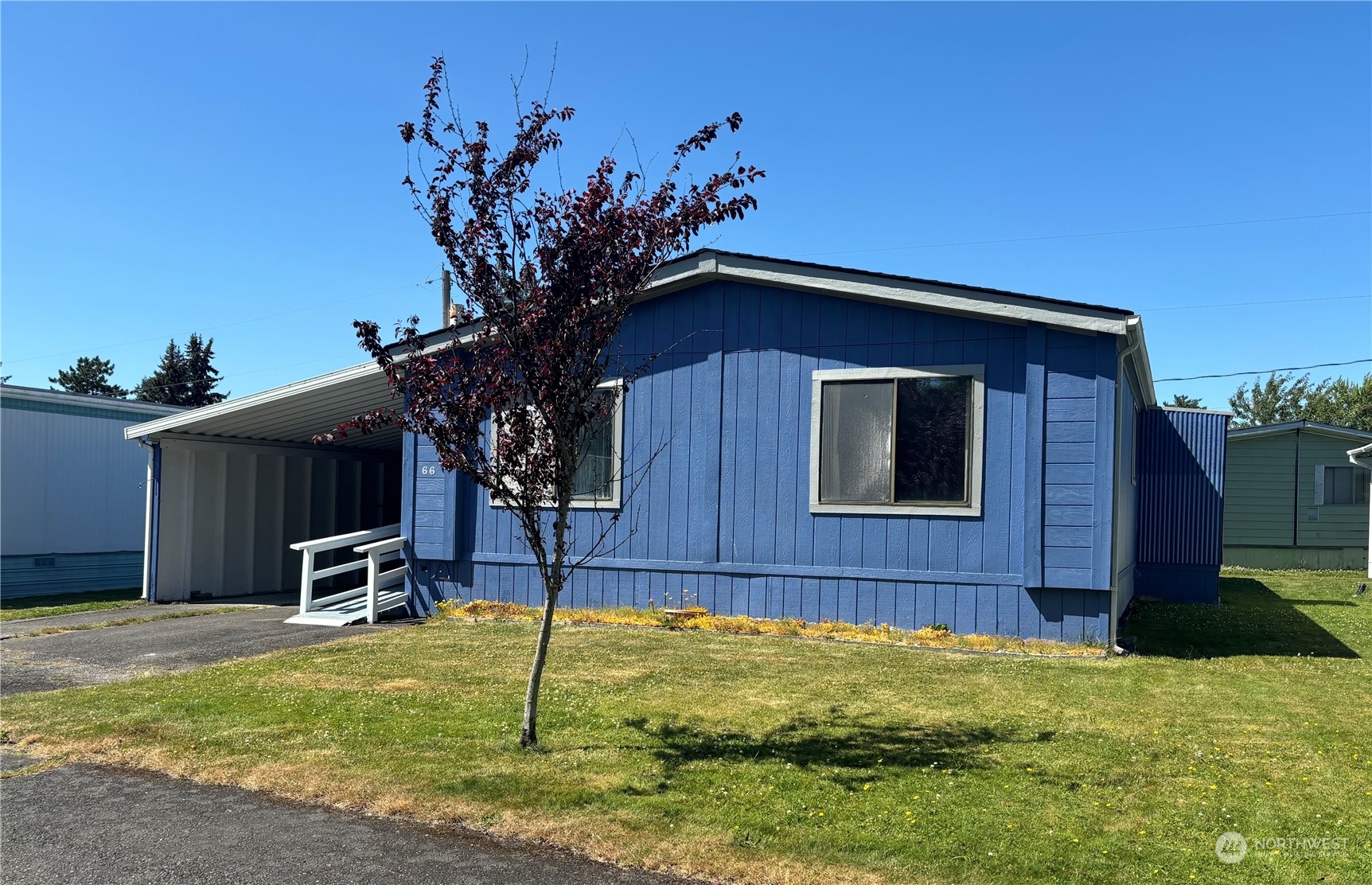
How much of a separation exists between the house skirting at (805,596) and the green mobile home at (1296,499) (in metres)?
15.8

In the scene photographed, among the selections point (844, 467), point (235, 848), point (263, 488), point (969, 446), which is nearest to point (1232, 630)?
point (969, 446)

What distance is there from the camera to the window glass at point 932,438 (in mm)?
10445

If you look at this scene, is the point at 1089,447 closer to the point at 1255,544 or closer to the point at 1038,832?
the point at 1038,832

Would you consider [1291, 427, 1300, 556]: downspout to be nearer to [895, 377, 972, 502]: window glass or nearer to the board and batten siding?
the board and batten siding

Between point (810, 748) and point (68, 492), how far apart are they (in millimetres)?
17136

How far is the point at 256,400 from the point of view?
47.1 feet

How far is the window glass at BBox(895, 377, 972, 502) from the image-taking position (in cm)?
1045

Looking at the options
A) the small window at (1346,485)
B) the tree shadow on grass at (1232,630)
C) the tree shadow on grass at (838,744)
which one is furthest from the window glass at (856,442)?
the small window at (1346,485)

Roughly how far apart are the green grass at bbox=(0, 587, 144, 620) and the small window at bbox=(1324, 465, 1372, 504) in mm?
24114

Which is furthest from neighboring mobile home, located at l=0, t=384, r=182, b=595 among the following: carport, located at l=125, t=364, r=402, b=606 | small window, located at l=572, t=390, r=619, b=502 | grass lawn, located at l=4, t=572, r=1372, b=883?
small window, located at l=572, t=390, r=619, b=502

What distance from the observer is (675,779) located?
5.62 meters

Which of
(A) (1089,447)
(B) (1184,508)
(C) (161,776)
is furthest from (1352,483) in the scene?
(C) (161,776)

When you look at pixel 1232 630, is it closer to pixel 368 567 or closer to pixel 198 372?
pixel 368 567

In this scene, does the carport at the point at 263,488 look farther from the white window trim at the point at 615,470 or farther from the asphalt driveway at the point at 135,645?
the white window trim at the point at 615,470
